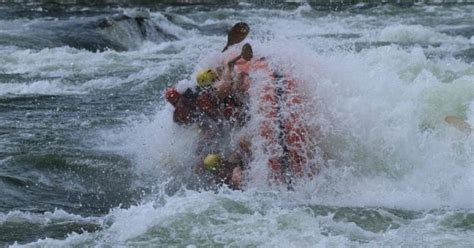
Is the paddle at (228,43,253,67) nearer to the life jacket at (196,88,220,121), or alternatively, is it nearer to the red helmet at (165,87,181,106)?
the life jacket at (196,88,220,121)

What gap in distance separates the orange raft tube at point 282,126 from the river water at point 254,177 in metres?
0.12

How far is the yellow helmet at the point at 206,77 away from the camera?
262 inches

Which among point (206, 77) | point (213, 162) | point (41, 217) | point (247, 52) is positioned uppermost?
point (247, 52)

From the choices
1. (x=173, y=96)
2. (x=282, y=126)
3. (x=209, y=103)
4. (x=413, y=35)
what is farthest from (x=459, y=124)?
(x=413, y=35)

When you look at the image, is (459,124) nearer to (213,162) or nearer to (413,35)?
(213,162)

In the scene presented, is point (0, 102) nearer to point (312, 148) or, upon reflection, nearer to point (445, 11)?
point (312, 148)

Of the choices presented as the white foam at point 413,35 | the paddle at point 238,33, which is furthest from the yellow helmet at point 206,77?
the white foam at point 413,35

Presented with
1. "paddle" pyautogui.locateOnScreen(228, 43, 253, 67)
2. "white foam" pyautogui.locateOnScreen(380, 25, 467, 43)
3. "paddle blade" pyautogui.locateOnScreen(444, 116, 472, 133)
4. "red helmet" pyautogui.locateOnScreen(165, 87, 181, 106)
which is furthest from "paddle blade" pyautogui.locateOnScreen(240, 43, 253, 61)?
"white foam" pyautogui.locateOnScreen(380, 25, 467, 43)

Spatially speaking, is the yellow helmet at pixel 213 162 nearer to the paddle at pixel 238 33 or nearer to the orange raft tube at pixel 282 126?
the orange raft tube at pixel 282 126

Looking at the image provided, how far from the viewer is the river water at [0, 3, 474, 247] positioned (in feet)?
17.0

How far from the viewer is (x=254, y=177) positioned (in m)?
Answer: 6.21

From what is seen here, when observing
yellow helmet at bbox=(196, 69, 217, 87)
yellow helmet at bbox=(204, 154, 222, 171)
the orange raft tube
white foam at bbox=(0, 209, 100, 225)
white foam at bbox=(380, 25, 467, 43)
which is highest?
yellow helmet at bbox=(196, 69, 217, 87)

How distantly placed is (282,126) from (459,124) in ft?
5.96

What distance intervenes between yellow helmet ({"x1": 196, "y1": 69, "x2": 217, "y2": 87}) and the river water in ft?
1.44
